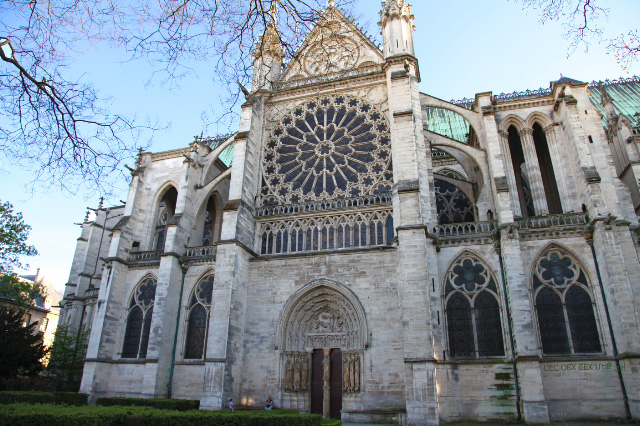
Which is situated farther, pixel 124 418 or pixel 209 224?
pixel 209 224

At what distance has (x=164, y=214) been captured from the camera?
79.9 ft

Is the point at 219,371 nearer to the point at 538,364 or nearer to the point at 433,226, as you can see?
the point at 433,226

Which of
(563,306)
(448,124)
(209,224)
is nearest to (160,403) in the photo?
(209,224)

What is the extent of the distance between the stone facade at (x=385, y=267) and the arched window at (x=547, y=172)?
0.30 ft

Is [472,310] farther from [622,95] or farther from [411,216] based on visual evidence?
[622,95]

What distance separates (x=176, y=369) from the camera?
17.7 meters

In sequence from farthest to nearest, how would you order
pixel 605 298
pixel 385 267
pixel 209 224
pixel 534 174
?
1. pixel 209 224
2. pixel 534 174
3. pixel 385 267
4. pixel 605 298

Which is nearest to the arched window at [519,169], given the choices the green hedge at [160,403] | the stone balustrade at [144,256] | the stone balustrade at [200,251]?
the stone balustrade at [200,251]

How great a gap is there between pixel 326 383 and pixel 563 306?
900cm

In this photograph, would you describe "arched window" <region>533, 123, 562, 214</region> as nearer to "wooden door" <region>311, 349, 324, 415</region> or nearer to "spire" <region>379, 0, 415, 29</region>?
"spire" <region>379, 0, 415, 29</region>

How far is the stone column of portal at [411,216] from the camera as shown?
522 inches

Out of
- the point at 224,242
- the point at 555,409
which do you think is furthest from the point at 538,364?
the point at 224,242

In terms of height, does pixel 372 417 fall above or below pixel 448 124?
below

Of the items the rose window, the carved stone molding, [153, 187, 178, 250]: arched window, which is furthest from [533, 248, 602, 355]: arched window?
[153, 187, 178, 250]: arched window
